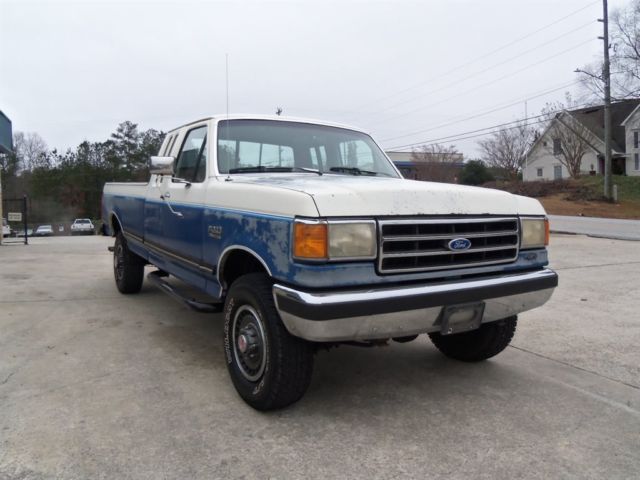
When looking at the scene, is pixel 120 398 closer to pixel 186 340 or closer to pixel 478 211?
pixel 186 340

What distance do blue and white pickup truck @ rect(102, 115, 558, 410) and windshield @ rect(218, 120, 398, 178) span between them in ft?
0.04

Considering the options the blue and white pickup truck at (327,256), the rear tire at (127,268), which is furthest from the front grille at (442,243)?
the rear tire at (127,268)

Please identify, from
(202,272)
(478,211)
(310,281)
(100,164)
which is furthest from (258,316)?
(100,164)

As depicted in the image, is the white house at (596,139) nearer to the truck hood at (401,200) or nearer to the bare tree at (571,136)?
the bare tree at (571,136)

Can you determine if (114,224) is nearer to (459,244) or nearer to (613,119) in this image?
(459,244)

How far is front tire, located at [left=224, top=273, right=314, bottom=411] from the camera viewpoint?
2867mm

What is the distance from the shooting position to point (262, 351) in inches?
120

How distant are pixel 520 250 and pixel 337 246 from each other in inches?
58.3

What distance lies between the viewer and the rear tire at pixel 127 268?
21.1ft

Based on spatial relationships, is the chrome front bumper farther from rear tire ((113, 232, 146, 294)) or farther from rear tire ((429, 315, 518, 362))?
rear tire ((113, 232, 146, 294))

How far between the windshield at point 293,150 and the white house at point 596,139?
40.6 metres

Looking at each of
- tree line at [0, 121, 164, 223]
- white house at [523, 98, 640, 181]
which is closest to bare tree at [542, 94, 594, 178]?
white house at [523, 98, 640, 181]

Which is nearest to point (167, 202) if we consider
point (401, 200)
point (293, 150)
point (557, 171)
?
point (293, 150)

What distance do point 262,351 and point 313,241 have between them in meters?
0.85
